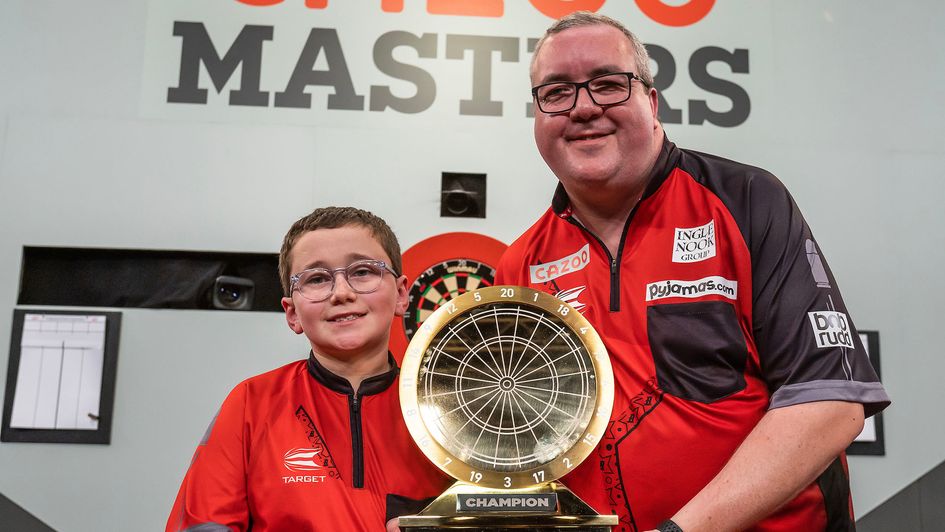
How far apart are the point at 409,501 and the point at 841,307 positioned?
2.30 ft

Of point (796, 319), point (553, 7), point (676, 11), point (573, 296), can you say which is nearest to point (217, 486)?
point (573, 296)

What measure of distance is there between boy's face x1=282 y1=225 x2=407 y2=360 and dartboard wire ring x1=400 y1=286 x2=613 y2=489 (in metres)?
0.20

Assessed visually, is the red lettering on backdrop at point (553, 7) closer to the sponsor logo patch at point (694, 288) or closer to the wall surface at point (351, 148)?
the wall surface at point (351, 148)

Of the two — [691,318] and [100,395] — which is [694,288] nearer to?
[691,318]

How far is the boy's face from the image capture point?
125cm

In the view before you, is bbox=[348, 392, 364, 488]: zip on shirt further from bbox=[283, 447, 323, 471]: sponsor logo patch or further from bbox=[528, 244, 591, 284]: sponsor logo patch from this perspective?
bbox=[528, 244, 591, 284]: sponsor logo patch

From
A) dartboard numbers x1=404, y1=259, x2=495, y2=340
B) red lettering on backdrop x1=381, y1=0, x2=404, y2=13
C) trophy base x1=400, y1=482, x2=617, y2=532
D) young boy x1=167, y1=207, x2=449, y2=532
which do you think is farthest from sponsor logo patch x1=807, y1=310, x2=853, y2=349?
red lettering on backdrop x1=381, y1=0, x2=404, y2=13

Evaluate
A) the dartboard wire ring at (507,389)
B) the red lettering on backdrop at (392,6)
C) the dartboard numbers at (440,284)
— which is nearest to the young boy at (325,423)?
the dartboard wire ring at (507,389)

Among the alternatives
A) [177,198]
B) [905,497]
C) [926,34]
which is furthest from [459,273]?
[926,34]

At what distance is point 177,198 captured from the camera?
2748 millimetres

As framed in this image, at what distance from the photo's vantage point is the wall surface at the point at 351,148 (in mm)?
2682

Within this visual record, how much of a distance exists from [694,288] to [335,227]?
625 millimetres

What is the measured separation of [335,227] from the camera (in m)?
1.34

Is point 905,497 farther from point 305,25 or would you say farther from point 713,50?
point 305,25
